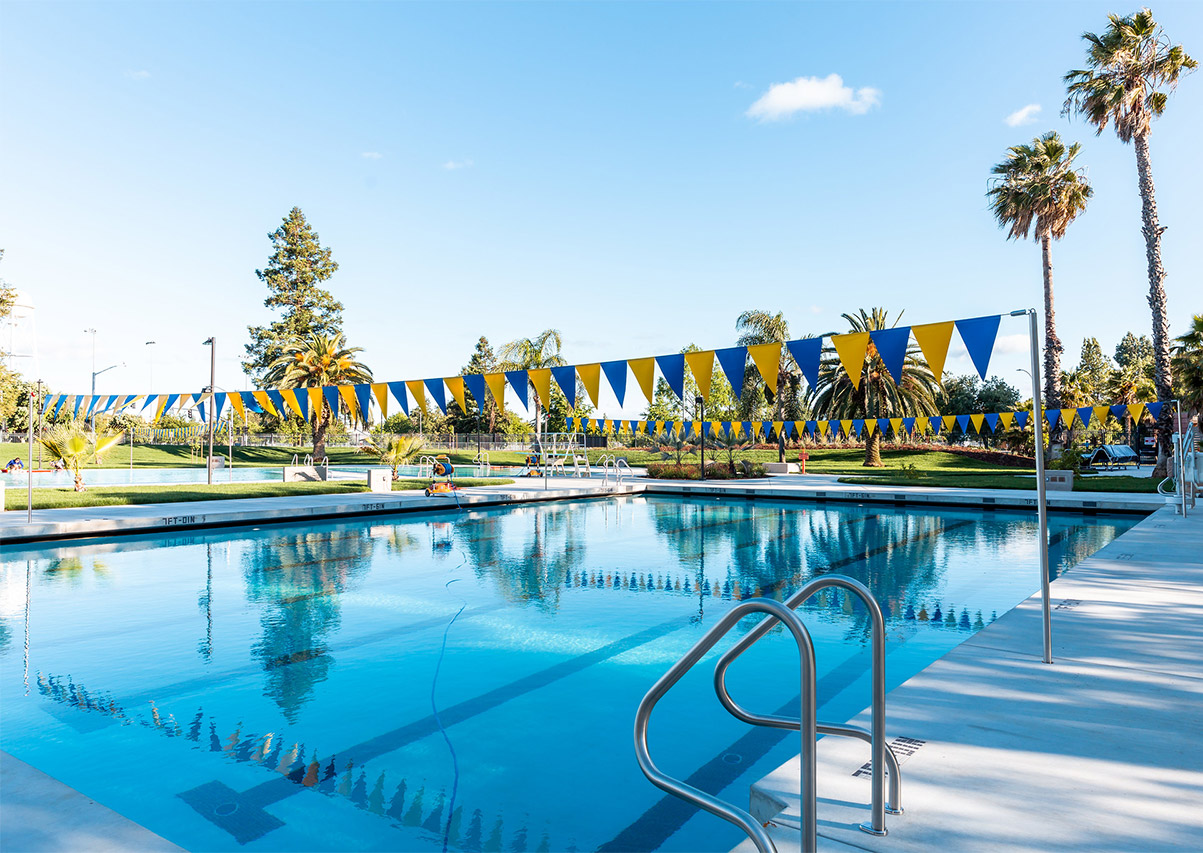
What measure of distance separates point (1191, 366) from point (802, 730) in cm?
2966

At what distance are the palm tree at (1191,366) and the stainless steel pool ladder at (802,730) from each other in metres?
28.6

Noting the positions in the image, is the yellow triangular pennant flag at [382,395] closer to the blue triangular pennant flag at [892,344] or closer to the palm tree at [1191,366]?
the blue triangular pennant flag at [892,344]

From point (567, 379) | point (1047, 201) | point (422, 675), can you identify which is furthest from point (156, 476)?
point (1047, 201)

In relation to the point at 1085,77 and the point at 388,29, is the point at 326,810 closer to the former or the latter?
the point at 388,29

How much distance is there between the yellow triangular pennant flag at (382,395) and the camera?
18141mm

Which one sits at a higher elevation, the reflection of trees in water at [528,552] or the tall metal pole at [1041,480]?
the tall metal pole at [1041,480]

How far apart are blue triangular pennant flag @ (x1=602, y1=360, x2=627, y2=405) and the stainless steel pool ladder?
1154 cm

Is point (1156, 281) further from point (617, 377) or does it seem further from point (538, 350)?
point (538, 350)

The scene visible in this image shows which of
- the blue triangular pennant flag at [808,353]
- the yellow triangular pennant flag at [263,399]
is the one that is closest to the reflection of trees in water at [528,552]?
the blue triangular pennant flag at [808,353]

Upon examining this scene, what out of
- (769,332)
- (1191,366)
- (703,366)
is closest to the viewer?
(703,366)

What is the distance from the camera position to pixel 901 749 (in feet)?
9.49

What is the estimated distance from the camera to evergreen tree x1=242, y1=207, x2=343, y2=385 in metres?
47.6

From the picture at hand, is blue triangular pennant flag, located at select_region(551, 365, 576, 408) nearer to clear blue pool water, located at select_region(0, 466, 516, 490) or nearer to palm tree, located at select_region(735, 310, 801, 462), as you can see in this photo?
clear blue pool water, located at select_region(0, 466, 516, 490)

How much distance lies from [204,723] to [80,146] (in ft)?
69.7
